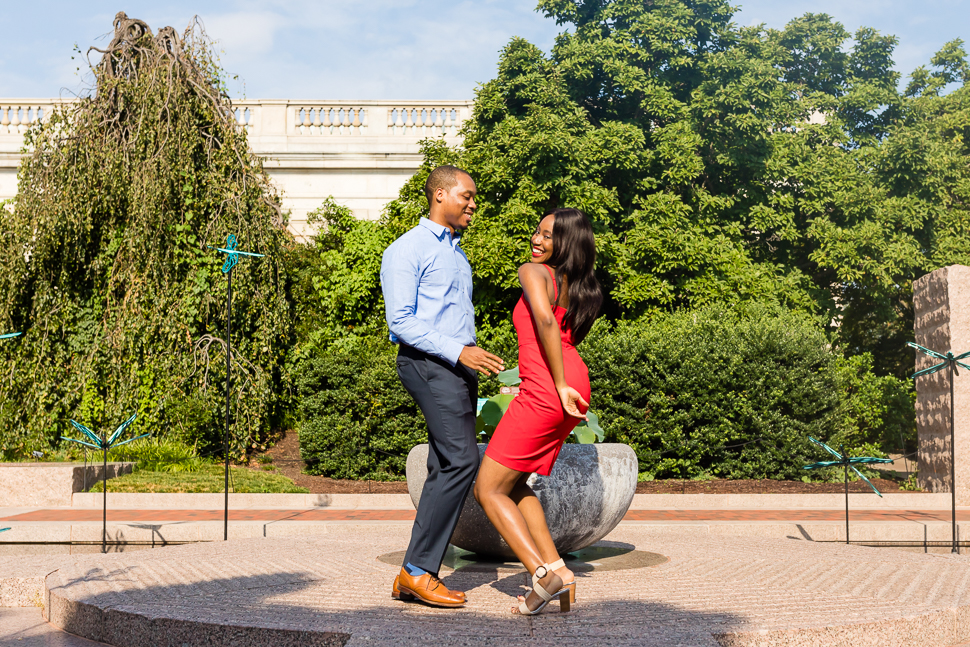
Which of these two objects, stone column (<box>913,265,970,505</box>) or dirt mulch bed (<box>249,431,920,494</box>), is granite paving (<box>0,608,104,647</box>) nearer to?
dirt mulch bed (<box>249,431,920,494</box>)

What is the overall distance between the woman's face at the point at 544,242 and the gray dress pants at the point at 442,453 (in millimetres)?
680

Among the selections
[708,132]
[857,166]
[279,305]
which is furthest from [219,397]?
[857,166]

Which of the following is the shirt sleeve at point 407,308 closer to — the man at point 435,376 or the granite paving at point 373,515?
the man at point 435,376

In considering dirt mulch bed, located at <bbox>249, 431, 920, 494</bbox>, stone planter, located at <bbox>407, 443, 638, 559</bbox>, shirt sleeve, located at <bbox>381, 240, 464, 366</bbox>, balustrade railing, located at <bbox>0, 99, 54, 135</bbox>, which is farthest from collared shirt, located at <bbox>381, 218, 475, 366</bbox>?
balustrade railing, located at <bbox>0, 99, 54, 135</bbox>

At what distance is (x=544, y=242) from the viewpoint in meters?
3.93

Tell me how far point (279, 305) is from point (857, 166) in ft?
43.2

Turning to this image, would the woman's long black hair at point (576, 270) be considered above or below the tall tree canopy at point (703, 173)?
below

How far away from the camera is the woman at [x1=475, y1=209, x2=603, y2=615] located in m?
3.51

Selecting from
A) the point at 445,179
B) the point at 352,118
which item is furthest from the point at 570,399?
the point at 352,118

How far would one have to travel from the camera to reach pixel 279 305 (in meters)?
13.6

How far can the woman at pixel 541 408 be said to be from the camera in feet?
11.5

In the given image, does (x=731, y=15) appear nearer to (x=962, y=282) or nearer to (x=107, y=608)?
(x=962, y=282)

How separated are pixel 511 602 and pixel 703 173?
15.4 metres

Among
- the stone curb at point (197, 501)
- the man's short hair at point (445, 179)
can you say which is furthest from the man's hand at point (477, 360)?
the stone curb at point (197, 501)
